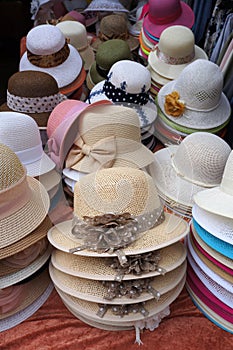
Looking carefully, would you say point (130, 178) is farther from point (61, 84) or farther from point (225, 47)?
point (225, 47)

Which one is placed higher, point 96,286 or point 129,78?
point 129,78

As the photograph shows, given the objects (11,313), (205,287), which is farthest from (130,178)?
(11,313)

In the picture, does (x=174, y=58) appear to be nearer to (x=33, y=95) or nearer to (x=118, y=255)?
(x=33, y=95)

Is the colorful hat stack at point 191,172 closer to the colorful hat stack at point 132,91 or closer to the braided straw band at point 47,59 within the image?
the colorful hat stack at point 132,91

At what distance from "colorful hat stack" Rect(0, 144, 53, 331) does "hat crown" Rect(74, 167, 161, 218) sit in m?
0.13

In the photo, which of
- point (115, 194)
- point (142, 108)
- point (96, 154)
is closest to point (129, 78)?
point (142, 108)

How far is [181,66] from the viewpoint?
2.11 m

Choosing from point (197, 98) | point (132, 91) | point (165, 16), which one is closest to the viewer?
point (132, 91)

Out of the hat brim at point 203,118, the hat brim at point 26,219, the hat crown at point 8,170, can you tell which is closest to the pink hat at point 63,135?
the hat brim at point 26,219

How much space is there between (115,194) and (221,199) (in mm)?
302

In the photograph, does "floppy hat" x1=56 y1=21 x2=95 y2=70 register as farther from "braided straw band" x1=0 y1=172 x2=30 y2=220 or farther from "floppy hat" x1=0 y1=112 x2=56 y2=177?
"braided straw band" x1=0 y1=172 x2=30 y2=220

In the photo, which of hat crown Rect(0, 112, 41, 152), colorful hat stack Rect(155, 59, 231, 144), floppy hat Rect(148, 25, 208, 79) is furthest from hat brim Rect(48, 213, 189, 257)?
floppy hat Rect(148, 25, 208, 79)

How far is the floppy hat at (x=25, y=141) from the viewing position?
130cm

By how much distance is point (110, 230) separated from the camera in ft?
3.29
